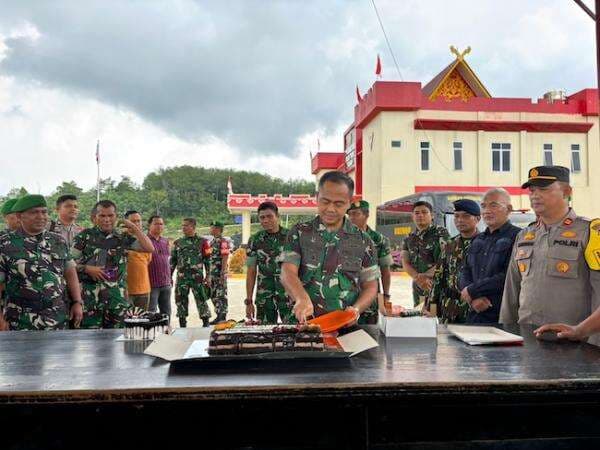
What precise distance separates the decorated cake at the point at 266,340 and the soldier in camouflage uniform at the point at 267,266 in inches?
110

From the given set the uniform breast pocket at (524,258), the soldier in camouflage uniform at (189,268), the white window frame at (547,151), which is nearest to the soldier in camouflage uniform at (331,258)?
the uniform breast pocket at (524,258)

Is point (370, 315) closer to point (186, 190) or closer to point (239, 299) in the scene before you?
point (239, 299)

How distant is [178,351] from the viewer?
1.63 metres

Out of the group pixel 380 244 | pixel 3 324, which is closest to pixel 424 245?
pixel 380 244

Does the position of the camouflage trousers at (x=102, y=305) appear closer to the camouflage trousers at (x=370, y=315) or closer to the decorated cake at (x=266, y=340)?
the camouflage trousers at (x=370, y=315)

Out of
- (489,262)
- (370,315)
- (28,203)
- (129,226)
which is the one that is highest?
(28,203)

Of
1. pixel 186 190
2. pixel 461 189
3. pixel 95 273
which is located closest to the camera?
pixel 95 273

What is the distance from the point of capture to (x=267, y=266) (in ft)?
14.8

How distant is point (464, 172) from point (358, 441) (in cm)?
1965

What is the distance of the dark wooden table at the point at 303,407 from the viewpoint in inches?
48.5

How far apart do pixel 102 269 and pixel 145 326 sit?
A: 223 centimetres

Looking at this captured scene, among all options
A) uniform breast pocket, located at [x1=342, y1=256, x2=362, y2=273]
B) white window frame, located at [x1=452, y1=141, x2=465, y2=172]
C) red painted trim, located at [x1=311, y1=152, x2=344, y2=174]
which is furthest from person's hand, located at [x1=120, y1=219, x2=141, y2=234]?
red painted trim, located at [x1=311, y1=152, x2=344, y2=174]

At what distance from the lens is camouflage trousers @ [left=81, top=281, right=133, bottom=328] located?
3.91 meters

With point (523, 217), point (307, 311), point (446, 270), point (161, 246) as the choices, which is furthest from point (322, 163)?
point (307, 311)
